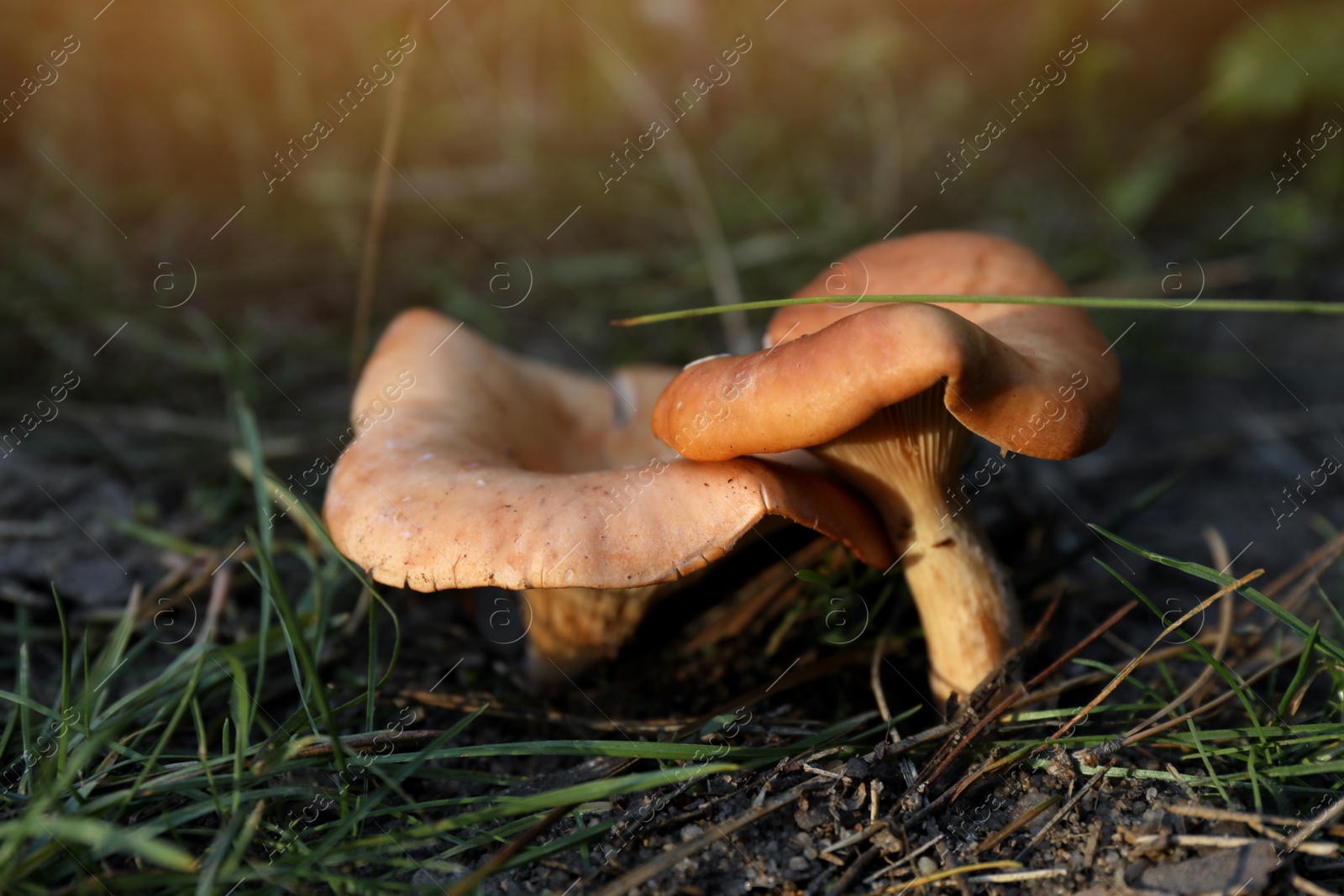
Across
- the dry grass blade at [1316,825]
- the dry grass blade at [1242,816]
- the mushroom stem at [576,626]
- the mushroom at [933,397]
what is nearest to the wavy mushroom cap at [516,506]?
the mushroom at [933,397]

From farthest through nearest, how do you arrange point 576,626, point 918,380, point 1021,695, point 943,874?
1. point 576,626
2. point 1021,695
3. point 943,874
4. point 918,380

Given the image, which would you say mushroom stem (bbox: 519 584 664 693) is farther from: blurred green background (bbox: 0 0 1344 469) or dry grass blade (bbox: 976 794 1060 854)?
blurred green background (bbox: 0 0 1344 469)

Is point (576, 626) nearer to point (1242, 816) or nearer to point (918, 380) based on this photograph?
point (918, 380)

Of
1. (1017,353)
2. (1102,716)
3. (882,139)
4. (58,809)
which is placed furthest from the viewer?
(882,139)

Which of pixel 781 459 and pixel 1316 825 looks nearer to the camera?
pixel 1316 825

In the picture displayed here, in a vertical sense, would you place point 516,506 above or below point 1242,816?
above

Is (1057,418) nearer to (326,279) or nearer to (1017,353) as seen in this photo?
(1017,353)

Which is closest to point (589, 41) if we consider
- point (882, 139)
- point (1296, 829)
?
point (882, 139)

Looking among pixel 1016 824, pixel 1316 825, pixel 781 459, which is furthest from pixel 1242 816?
pixel 781 459
